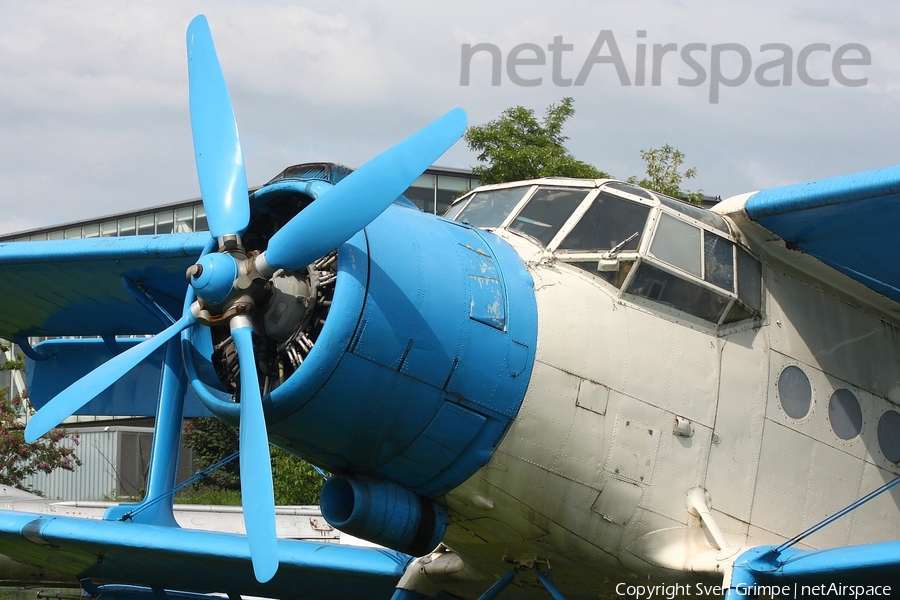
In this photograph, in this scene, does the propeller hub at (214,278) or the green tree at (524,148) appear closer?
the propeller hub at (214,278)

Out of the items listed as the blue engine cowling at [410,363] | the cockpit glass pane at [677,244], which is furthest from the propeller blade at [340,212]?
the cockpit glass pane at [677,244]

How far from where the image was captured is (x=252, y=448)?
623 cm

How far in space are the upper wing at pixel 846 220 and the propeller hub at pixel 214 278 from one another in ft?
13.2

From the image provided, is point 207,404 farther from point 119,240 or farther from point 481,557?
point 119,240

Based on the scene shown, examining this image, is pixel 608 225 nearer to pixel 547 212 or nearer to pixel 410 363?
pixel 547 212

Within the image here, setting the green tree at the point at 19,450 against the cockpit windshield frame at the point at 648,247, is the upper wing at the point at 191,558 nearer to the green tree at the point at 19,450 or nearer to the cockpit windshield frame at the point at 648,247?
the cockpit windshield frame at the point at 648,247

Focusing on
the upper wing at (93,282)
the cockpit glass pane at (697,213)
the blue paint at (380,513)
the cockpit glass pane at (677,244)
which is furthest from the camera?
the upper wing at (93,282)

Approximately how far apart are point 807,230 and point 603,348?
2021mm

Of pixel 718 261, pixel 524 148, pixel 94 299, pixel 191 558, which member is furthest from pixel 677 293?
pixel 524 148

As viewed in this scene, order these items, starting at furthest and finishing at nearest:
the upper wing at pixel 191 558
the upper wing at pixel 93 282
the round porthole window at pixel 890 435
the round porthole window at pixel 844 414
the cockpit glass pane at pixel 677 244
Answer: the upper wing at pixel 93 282, the upper wing at pixel 191 558, the round porthole window at pixel 890 435, the round porthole window at pixel 844 414, the cockpit glass pane at pixel 677 244

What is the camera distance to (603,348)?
24.0 ft

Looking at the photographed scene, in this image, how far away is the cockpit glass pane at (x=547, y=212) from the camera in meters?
7.73

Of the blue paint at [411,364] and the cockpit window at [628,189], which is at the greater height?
the cockpit window at [628,189]

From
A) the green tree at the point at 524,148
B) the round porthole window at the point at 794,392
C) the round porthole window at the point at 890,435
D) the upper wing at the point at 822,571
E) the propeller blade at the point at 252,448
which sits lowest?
the upper wing at the point at 822,571
